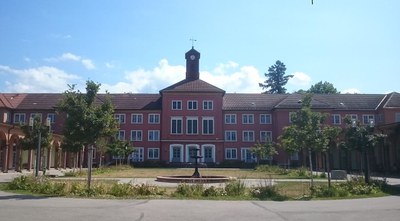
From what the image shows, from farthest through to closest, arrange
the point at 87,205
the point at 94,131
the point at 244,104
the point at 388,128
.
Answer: the point at 244,104 → the point at 388,128 → the point at 94,131 → the point at 87,205

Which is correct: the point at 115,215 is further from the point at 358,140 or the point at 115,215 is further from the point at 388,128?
the point at 388,128

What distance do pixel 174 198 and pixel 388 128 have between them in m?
33.0

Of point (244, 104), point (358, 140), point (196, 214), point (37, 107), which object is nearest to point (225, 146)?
point (244, 104)

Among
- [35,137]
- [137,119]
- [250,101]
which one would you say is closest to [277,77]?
[250,101]

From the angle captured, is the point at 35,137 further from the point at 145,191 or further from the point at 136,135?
the point at 136,135

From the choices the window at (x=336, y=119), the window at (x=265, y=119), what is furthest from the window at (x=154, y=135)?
the window at (x=336, y=119)

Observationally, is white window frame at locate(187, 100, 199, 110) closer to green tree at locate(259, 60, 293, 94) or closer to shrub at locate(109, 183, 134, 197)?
green tree at locate(259, 60, 293, 94)

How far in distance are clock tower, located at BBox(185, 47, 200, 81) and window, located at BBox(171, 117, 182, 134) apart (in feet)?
25.7

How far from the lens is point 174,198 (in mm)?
16922

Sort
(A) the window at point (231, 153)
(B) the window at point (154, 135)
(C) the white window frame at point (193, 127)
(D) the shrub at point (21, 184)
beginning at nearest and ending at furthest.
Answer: (D) the shrub at point (21, 184), (C) the white window frame at point (193, 127), (A) the window at point (231, 153), (B) the window at point (154, 135)

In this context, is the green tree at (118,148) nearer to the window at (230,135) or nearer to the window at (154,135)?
the window at (154,135)

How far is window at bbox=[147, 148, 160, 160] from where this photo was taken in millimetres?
67812

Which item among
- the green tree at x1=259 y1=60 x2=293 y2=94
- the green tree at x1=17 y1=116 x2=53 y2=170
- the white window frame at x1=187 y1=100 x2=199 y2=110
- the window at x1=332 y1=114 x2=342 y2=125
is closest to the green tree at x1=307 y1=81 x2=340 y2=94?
the green tree at x1=259 y1=60 x2=293 y2=94

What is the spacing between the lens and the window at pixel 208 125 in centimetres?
6656
